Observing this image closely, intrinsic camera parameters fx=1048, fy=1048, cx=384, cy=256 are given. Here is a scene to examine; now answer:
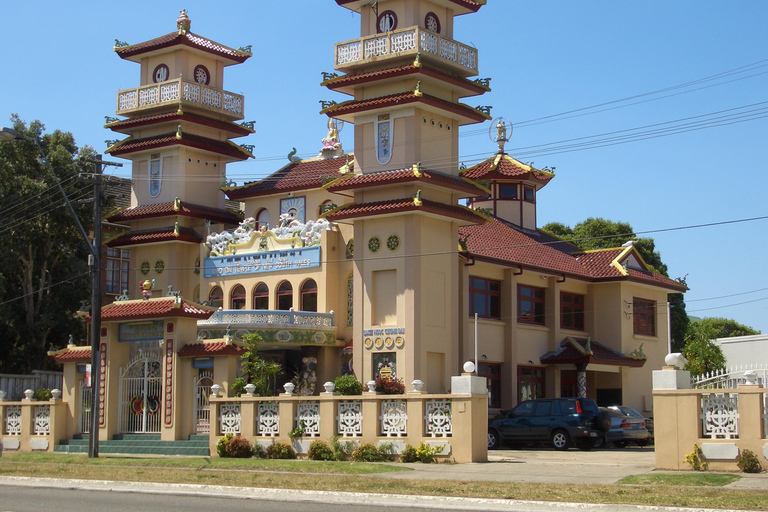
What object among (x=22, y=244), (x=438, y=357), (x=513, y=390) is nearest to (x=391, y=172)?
(x=438, y=357)

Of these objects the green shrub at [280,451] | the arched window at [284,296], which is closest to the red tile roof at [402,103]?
the arched window at [284,296]

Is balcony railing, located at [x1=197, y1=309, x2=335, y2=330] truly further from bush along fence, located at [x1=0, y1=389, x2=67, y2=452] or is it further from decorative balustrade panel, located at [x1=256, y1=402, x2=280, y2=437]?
decorative balustrade panel, located at [x1=256, y1=402, x2=280, y2=437]

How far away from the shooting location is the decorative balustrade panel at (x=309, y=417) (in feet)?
94.9

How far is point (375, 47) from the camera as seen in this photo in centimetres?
3872

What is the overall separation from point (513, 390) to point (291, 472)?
18.8m

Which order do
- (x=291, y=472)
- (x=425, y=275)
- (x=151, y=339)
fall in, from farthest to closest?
1. (x=425, y=275)
2. (x=151, y=339)
3. (x=291, y=472)

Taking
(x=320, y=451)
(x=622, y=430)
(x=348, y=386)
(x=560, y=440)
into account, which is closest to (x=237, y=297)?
(x=348, y=386)

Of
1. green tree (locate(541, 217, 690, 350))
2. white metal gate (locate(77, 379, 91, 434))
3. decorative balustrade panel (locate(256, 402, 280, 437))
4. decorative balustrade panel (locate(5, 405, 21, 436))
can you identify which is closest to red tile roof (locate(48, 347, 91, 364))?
white metal gate (locate(77, 379, 91, 434))

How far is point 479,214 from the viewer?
129 feet

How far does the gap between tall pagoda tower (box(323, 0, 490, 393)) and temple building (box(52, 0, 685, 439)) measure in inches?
2.9

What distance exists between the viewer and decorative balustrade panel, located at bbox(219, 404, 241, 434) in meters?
30.3

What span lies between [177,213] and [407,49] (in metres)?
12.3

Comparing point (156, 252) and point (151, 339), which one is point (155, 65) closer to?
point (156, 252)

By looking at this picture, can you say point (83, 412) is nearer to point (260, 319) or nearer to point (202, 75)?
point (260, 319)
